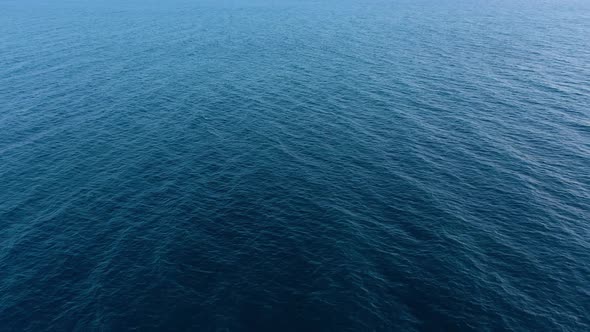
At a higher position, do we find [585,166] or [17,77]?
[585,166]

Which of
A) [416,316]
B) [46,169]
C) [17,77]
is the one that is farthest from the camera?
[17,77]

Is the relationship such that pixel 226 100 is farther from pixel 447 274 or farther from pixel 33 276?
pixel 447 274

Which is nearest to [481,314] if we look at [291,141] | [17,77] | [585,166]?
[585,166]

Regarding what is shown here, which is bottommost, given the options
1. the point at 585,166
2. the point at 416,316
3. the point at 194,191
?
the point at 194,191

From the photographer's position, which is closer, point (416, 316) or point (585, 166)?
point (416, 316)

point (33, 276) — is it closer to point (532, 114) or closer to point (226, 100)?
point (226, 100)

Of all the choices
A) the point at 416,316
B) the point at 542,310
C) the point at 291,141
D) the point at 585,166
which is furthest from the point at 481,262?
the point at 291,141

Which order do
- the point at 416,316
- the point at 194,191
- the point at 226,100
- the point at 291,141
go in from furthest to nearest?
the point at 226,100, the point at 291,141, the point at 194,191, the point at 416,316
